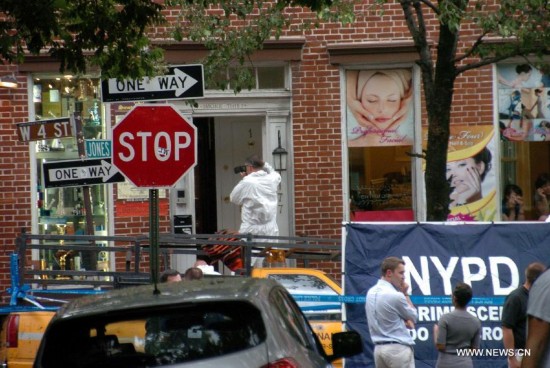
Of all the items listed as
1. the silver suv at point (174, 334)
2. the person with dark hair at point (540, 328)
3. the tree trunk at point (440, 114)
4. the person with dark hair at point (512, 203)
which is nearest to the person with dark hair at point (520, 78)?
the person with dark hair at point (512, 203)

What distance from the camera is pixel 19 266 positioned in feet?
44.9

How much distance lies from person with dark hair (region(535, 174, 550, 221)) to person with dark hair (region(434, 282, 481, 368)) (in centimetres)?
717

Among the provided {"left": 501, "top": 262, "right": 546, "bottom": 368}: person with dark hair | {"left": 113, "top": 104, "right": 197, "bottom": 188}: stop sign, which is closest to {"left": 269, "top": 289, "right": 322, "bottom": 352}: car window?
{"left": 113, "top": 104, "right": 197, "bottom": 188}: stop sign

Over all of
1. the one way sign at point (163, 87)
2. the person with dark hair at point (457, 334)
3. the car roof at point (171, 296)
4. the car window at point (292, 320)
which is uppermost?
the one way sign at point (163, 87)

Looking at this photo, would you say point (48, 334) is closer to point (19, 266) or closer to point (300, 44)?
point (19, 266)

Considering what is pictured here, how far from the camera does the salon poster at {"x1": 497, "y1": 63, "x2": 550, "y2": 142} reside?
1759 centimetres

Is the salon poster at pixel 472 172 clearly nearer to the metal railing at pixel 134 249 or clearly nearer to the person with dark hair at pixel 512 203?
the person with dark hair at pixel 512 203

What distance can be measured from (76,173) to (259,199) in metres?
3.52

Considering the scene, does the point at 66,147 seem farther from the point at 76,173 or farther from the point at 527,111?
the point at 527,111

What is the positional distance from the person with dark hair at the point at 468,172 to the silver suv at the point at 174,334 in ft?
37.7

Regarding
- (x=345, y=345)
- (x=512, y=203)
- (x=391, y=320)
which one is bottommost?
(x=391, y=320)

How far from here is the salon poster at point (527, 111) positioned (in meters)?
17.6

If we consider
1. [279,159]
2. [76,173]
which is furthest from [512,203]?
[76,173]

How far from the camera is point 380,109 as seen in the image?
17625mm
